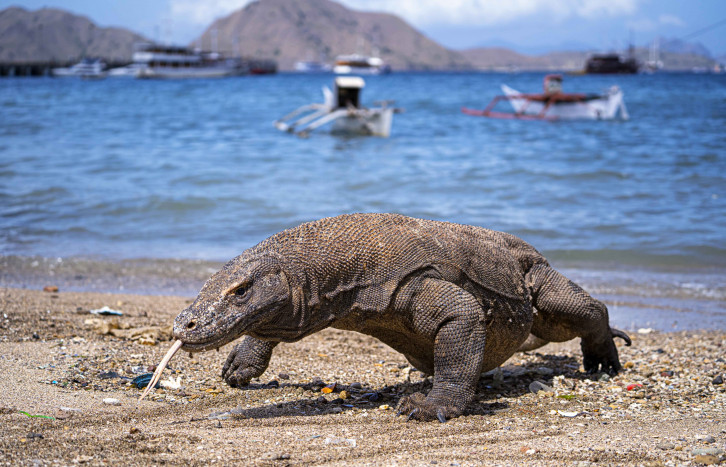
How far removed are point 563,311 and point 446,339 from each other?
1.16m

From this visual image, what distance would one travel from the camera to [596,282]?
8.93m

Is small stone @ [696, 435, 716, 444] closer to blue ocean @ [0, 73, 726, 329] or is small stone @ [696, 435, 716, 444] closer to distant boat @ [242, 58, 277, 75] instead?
blue ocean @ [0, 73, 726, 329]

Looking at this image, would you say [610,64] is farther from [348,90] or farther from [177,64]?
[348,90]

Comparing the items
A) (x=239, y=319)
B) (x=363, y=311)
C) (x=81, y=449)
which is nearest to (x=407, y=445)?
(x=363, y=311)

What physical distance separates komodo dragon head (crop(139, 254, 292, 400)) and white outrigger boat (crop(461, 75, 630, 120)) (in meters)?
31.8

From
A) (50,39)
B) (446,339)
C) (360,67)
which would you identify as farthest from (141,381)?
(50,39)

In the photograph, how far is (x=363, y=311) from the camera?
4059mm

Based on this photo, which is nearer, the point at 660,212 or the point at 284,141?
the point at 660,212

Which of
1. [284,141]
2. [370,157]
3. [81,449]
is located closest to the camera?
[81,449]

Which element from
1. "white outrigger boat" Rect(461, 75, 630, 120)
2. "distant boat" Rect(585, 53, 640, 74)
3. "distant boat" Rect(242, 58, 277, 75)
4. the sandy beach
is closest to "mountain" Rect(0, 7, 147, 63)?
"distant boat" Rect(242, 58, 277, 75)

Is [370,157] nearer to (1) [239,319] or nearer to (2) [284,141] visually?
(2) [284,141]

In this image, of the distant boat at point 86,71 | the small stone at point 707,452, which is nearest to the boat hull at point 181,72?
the distant boat at point 86,71

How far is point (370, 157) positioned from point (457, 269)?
56.0ft

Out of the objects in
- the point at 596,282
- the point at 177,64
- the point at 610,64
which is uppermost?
the point at 610,64
